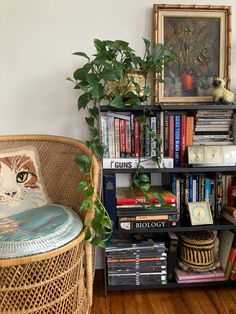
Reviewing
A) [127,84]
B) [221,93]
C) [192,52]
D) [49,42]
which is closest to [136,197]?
[127,84]

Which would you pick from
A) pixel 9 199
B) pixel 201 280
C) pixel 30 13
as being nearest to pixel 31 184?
pixel 9 199

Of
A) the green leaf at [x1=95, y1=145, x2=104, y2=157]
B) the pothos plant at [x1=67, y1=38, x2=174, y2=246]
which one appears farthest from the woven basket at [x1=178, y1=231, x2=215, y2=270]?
the green leaf at [x1=95, y1=145, x2=104, y2=157]

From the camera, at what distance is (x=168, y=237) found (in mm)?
1646

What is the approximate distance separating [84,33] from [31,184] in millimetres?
902

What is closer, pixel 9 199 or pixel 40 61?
pixel 9 199

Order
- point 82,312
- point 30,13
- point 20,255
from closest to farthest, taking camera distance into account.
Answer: point 20,255 < point 82,312 < point 30,13

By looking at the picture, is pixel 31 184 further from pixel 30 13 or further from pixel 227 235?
pixel 227 235

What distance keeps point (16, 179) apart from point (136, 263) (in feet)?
2.62

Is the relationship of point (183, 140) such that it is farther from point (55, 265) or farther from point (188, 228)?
point (55, 265)

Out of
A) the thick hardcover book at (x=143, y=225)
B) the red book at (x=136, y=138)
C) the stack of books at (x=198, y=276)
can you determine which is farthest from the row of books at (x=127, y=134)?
the stack of books at (x=198, y=276)

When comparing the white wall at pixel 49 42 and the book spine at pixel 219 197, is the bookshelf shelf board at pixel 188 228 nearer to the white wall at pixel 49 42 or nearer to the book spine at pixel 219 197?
the book spine at pixel 219 197

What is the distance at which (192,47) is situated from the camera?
163cm

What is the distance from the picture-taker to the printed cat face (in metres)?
1.44

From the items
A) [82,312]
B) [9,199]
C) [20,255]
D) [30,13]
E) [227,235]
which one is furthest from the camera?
[227,235]
